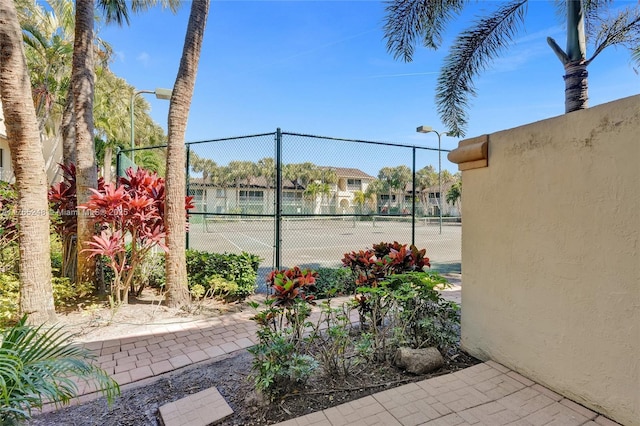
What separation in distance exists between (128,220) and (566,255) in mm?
4597

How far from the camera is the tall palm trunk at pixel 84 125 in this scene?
4410 mm

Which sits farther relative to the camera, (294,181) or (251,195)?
(251,195)

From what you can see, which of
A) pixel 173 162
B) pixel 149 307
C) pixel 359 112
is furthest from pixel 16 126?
pixel 359 112

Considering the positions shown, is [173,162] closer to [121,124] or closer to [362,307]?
[362,307]

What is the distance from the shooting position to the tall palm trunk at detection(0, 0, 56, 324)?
3250mm

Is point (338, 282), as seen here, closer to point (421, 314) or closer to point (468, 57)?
point (421, 314)

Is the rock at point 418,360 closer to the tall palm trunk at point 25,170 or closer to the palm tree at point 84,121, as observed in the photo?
the tall palm trunk at point 25,170

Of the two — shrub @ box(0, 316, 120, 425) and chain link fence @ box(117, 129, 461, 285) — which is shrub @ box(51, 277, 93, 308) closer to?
chain link fence @ box(117, 129, 461, 285)

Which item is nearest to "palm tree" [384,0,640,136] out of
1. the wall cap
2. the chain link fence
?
the chain link fence

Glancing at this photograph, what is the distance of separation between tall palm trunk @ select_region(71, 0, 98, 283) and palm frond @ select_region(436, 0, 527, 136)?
5671mm

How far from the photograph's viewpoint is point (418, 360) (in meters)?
2.56

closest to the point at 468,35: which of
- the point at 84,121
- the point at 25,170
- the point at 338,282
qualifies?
the point at 338,282

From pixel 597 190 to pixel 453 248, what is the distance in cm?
1058

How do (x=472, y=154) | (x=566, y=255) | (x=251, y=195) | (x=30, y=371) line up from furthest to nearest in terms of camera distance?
1. (x=251, y=195)
2. (x=472, y=154)
3. (x=566, y=255)
4. (x=30, y=371)
